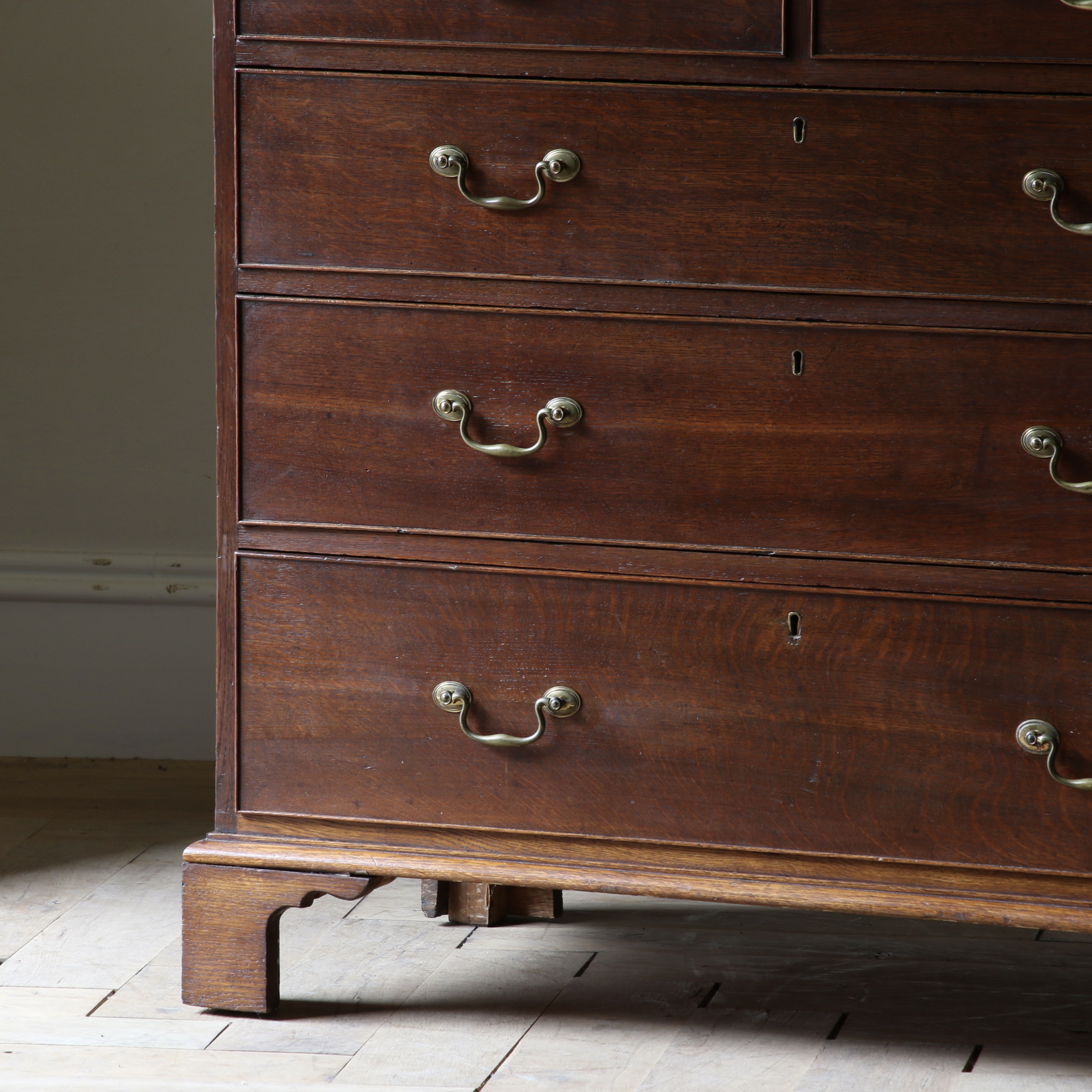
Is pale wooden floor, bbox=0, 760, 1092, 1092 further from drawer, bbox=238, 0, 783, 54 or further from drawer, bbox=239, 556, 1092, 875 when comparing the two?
drawer, bbox=238, 0, 783, 54

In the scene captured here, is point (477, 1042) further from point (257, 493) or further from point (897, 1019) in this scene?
point (257, 493)

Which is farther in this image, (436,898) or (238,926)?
(436,898)

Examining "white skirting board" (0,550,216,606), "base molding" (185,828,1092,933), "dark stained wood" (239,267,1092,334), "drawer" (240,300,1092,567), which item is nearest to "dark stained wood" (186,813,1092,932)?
"base molding" (185,828,1092,933)

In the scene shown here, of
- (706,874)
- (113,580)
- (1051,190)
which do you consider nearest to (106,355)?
(113,580)

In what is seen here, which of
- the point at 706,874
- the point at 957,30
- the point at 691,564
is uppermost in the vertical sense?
the point at 957,30

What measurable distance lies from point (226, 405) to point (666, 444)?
1.23 feet

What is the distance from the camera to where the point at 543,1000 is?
1.44 m

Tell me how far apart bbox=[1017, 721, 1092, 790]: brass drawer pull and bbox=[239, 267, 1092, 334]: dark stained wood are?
0.31m

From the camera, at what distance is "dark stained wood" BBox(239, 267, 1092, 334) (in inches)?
47.2

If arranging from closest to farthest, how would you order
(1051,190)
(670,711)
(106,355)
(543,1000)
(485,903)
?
(1051,190) → (670,711) → (543,1000) → (485,903) → (106,355)

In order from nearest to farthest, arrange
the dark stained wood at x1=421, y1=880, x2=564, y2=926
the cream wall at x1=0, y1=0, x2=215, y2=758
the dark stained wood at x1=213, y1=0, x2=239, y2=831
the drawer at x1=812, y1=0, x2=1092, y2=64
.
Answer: the drawer at x1=812, y1=0, x2=1092, y2=64 → the dark stained wood at x1=213, y1=0, x2=239, y2=831 → the dark stained wood at x1=421, y1=880, x2=564, y2=926 → the cream wall at x1=0, y1=0, x2=215, y2=758

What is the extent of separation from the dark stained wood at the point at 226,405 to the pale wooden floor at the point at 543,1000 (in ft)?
0.70

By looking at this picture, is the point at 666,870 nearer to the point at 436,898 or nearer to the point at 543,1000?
the point at 543,1000

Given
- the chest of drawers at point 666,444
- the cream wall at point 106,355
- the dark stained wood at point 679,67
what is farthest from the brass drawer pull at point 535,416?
the cream wall at point 106,355
